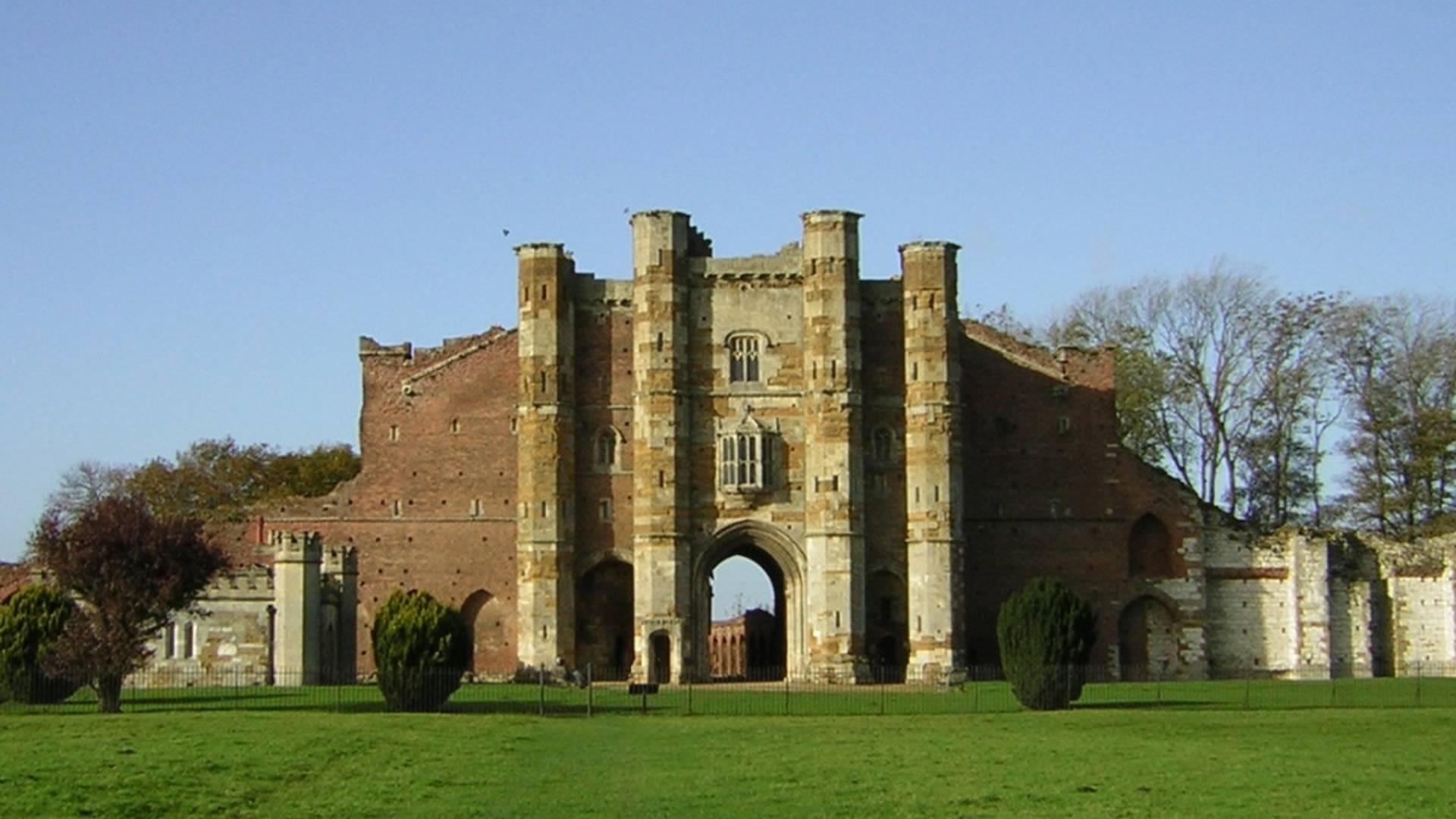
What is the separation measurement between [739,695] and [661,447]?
13.6 m

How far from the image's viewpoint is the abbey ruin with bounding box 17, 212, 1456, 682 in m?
78.2

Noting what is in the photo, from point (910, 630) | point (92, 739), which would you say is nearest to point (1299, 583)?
point (910, 630)

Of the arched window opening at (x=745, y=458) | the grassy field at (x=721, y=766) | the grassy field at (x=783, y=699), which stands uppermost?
the arched window opening at (x=745, y=458)

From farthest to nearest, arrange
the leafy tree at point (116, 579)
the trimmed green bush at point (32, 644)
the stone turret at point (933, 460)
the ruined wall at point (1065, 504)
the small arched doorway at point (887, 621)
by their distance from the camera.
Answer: the ruined wall at point (1065, 504)
the small arched doorway at point (887, 621)
the stone turret at point (933, 460)
the trimmed green bush at point (32, 644)
the leafy tree at point (116, 579)

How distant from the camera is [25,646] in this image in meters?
56.3

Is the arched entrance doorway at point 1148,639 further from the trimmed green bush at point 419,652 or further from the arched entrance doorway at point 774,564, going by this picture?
the trimmed green bush at point 419,652

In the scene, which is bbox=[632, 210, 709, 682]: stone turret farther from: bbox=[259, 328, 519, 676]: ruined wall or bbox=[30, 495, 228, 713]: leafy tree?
bbox=[30, 495, 228, 713]: leafy tree

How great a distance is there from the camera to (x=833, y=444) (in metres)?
78.2

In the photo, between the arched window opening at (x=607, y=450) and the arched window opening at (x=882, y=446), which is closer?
the arched window opening at (x=882, y=446)

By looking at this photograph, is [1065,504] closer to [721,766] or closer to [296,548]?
[296,548]

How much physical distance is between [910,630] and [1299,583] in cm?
1341

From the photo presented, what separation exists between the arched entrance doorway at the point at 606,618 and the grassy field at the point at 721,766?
2563 cm

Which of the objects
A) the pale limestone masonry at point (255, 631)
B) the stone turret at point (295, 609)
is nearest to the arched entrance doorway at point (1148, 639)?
the stone turret at point (295, 609)

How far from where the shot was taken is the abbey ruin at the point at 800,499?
3081 inches
